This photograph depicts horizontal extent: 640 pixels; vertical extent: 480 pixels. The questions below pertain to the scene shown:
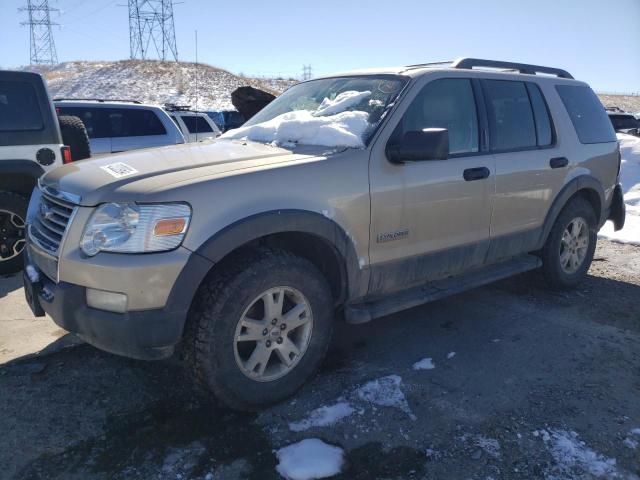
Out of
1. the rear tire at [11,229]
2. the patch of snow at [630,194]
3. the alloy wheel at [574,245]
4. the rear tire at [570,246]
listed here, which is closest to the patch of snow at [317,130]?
the rear tire at [570,246]

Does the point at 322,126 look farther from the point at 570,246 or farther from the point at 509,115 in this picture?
the point at 570,246

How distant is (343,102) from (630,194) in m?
8.13

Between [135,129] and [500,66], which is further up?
[500,66]

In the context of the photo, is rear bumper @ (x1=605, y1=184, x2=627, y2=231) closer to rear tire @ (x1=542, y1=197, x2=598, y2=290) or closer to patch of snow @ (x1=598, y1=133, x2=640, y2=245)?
rear tire @ (x1=542, y1=197, x2=598, y2=290)

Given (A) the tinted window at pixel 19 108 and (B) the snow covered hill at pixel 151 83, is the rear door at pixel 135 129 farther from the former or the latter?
(B) the snow covered hill at pixel 151 83

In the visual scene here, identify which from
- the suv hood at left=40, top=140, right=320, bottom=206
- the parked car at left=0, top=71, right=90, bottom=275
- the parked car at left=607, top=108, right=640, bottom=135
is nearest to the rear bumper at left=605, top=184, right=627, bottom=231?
the suv hood at left=40, top=140, right=320, bottom=206

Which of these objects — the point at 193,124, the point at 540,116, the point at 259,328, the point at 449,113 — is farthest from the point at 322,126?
the point at 193,124

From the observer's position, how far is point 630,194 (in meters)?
9.66

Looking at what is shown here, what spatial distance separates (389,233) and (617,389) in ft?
5.69

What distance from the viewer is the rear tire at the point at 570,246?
4.81 metres

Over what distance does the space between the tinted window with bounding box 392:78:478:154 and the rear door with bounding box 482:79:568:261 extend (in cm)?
20

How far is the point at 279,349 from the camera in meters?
3.04

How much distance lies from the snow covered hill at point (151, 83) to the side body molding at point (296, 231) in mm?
30361

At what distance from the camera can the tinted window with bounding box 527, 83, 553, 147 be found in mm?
4462
